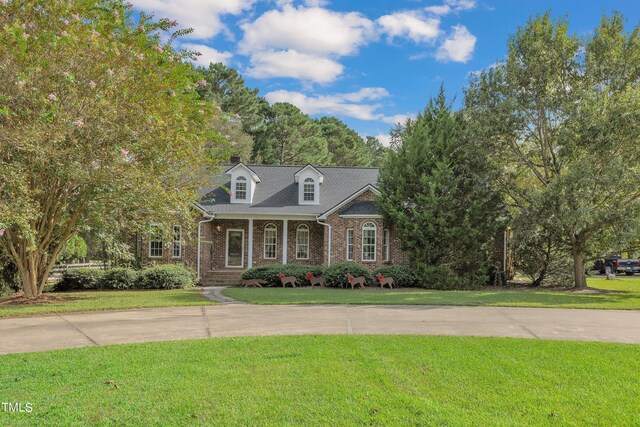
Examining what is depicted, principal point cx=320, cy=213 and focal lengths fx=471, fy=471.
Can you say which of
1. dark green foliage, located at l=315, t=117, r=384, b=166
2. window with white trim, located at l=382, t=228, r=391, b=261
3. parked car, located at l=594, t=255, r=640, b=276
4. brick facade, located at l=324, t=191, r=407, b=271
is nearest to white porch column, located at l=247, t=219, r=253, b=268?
brick facade, located at l=324, t=191, r=407, b=271

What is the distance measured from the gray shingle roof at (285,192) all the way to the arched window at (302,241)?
4.12 feet

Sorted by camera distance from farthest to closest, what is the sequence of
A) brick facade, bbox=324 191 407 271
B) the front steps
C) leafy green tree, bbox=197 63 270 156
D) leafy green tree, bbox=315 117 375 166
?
leafy green tree, bbox=315 117 375 166, leafy green tree, bbox=197 63 270 156, brick facade, bbox=324 191 407 271, the front steps

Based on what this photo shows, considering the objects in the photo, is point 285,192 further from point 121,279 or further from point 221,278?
point 121,279

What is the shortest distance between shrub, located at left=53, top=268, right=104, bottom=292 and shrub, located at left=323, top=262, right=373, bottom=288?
9430 mm


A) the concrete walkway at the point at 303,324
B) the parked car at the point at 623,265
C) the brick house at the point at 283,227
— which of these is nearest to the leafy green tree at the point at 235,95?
the brick house at the point at 283,227

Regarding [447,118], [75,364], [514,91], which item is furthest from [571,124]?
[75,364]

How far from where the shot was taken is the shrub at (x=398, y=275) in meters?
19.8

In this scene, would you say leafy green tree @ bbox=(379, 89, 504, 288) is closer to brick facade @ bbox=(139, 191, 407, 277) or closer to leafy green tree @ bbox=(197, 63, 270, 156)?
brick facade @ bbox=(139, 191, 407, 277)

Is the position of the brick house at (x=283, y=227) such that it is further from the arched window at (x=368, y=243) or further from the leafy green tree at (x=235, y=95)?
the leafy green tree at (x=235, y=95)

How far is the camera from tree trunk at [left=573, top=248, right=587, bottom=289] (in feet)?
63.6

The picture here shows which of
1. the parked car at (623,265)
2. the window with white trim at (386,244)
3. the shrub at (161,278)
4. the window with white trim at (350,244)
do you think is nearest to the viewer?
the shrub at (161,278)

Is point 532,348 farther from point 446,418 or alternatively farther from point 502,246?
point 502,246

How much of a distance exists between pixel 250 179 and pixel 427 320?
15.7 m

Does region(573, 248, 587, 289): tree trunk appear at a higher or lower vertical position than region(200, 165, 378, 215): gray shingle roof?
lower
